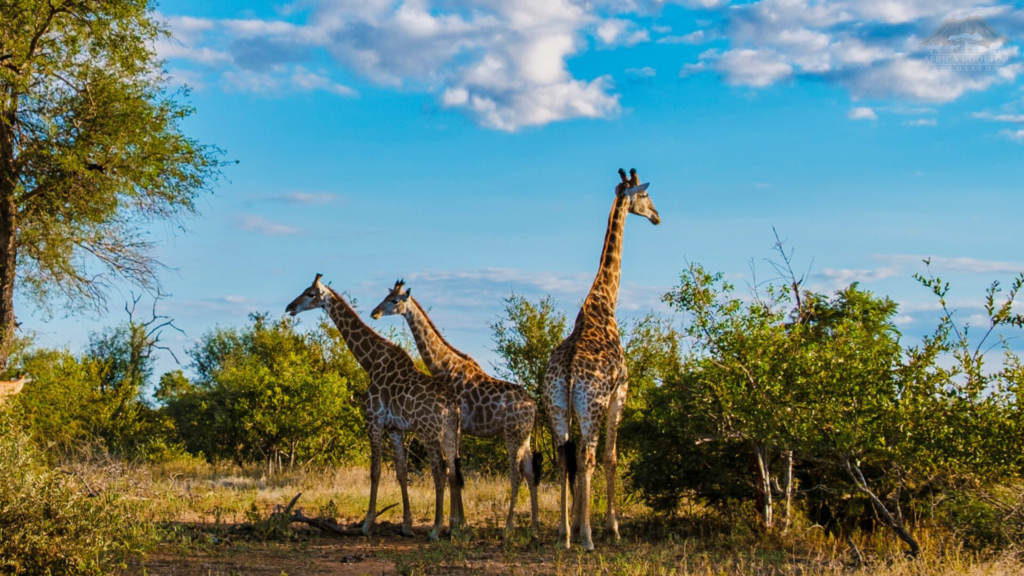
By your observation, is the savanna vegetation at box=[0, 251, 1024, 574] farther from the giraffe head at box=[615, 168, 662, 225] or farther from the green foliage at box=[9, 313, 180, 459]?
the green foliage at box=[9, 313, 180, 459]

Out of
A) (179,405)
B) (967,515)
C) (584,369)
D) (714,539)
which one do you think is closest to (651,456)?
(714,539)

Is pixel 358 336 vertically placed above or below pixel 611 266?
below

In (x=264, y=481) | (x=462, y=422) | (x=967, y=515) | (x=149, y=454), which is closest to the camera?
(x=967, y=515)

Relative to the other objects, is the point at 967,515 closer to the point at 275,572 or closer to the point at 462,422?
the point at 462,422

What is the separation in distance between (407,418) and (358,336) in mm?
1817

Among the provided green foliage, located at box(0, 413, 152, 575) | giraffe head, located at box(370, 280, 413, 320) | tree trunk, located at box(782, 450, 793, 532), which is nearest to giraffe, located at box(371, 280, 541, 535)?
giraffe head, located at box(370, 280, 413, 320)

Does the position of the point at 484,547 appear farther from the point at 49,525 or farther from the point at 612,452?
the point at 49,525

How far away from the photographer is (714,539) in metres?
11.8

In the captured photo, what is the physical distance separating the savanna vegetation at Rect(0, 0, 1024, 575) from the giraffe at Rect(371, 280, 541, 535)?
96cm

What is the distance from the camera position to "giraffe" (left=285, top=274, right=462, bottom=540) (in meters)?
11.9

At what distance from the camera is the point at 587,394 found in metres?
11.1

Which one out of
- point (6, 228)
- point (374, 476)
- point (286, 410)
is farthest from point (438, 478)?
point (6, 228)

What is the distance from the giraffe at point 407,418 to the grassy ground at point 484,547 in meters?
0.41

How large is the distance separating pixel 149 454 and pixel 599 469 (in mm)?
11229
